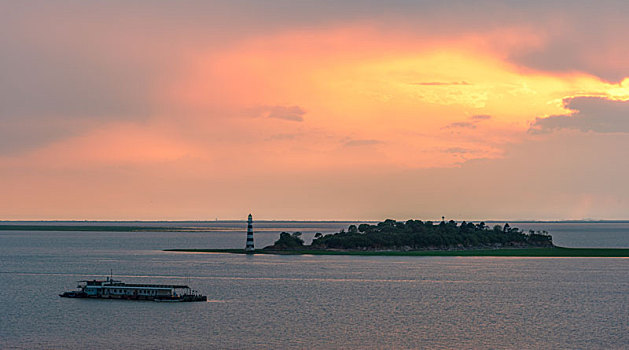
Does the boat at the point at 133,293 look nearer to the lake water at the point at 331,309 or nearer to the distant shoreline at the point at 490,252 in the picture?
the lake water at the point at 331,309

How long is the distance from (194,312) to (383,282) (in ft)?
130

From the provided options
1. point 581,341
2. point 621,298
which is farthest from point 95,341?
point 621,298

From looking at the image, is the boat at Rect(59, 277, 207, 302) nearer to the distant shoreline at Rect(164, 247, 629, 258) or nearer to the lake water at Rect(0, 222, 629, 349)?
the lake water at Rect(0, 222, 629, 349)

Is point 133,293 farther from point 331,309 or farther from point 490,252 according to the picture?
point 490,252

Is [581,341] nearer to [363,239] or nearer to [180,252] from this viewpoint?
[363,239]

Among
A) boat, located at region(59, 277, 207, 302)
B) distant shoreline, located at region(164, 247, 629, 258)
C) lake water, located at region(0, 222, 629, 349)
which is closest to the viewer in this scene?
lake water, located at region(0, 222, 629, 349)

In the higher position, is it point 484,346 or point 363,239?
point 363,239

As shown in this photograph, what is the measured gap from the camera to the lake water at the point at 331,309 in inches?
2591

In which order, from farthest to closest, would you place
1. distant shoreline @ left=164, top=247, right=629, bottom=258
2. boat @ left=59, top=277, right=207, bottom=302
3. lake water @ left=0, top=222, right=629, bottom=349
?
distant shoreline @ left=164, top=247, right=629, bottom=258, boat @ left=59, top=277, right=207, bottom=302, lake water @ left=0, top=222, right=629, bottom=349

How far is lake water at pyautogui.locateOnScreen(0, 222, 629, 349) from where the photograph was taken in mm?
65812

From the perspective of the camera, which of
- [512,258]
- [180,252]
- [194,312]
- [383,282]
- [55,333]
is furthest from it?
[180,252]

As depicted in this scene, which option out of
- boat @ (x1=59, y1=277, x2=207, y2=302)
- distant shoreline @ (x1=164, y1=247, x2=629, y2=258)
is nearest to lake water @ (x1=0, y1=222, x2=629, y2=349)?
boat @ (x1=59, y1=277, x2=207, y2=302)

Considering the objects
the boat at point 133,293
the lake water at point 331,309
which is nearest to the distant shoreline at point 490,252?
the lake water at point 331,309

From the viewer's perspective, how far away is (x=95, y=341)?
65.1 m
